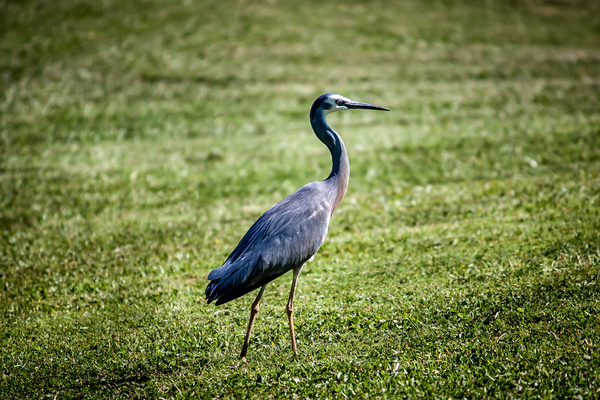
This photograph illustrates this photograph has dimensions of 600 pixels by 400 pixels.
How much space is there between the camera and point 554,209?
10.3m

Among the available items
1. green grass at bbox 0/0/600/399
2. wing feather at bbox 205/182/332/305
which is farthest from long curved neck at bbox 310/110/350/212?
green grass at bbox 0/0/600/399

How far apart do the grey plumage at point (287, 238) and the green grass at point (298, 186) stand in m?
0.98

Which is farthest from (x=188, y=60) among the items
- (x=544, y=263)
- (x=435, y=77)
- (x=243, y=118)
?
(x=544, y=263)

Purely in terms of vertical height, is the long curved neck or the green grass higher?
the long curved neck

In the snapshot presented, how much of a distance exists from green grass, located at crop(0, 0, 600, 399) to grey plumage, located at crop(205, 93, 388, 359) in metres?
0.98

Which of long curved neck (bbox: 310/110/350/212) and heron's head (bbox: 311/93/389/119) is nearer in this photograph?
long curved neck (bbox: 310/110/350/212)

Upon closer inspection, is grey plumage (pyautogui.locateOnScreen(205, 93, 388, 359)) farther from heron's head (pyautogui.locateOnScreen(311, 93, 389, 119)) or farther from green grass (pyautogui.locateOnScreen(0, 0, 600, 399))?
green grass (pyautogui.locateOnScreen(0, 0, 600, 399))

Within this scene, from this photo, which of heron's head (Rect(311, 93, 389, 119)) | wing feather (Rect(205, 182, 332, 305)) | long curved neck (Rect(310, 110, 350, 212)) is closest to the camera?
wing feather (Rect(205, 182, 332, 305))

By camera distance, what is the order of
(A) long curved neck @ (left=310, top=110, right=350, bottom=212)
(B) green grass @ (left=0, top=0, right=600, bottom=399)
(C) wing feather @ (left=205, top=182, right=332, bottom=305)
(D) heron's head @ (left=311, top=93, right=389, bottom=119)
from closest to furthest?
1. (C) wing feather @ (left=205, top=182, right=332, bottom=305)
2. (B) green grass @ (left=0, top=0, right=600, bottom=399)
3. (A) long curved neck @ (left=310, top=110, right=350, bottom=212)
4. (D) heron's head @ (left=311, top=93, right=389, bottom=119)

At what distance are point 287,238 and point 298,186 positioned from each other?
6.80 metres

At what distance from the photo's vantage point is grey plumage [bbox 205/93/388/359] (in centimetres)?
660

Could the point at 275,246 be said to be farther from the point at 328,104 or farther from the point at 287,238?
the point at 328,104

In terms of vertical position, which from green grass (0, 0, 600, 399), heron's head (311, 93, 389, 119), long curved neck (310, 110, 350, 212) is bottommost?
green grass (0, 0, 600, 399)

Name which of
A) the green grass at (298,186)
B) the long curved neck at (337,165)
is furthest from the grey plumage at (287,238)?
the green grass at (298,186)
